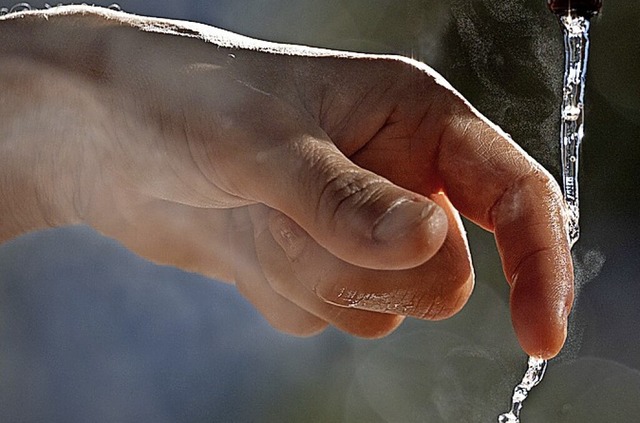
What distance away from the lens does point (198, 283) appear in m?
1.00

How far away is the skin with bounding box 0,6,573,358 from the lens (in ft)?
1.61

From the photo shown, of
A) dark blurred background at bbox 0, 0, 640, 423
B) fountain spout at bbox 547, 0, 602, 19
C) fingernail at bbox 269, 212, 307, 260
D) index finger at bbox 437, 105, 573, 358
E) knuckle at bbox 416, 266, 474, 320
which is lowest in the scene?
dark blurred background at bbox 0, 0, 640, 423

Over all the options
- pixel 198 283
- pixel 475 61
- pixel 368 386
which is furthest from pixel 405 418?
pixel 475 61

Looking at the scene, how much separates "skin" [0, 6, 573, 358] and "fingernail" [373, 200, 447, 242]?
53 millimetres

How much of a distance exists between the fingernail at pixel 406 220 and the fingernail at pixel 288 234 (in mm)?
156

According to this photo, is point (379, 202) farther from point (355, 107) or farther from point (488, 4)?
point (488, 4)

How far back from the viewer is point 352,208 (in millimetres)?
412

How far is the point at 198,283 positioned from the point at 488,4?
475 mm

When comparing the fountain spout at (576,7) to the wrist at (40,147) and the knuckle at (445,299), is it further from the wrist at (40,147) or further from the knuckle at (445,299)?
the wrist at (40,147)

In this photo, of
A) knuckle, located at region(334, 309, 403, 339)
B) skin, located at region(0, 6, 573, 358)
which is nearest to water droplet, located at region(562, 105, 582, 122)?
skin, located at region(0, 6, 573, 358)

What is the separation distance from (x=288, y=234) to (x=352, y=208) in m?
0.15

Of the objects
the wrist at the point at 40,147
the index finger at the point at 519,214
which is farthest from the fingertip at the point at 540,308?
the wrist at the point at 40,147

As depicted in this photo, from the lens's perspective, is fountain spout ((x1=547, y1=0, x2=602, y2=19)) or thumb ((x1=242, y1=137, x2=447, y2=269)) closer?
thumb ((x1=242, y1=137, x2=447, y2=269))

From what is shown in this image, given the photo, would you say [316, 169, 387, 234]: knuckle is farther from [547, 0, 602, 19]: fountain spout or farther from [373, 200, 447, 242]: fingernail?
[547, 0, 602, 19]: fountain spout
